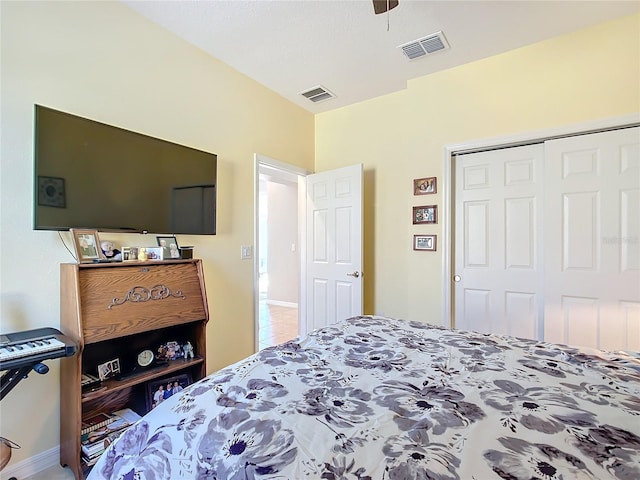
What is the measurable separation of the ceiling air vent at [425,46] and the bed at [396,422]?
2.29 metres

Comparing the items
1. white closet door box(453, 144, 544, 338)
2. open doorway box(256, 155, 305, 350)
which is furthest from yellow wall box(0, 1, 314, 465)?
open doorway box(256, 155, 305, 350)

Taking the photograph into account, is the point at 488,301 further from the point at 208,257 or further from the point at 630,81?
the point at 208,257

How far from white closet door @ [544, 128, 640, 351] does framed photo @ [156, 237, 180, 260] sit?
110 inches

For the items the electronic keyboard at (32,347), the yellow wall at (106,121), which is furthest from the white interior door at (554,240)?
the electronic keyboard at (32,347)

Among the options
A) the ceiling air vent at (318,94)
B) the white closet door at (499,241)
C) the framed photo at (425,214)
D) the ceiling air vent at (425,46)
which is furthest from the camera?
the ceiling air vent at (318,94)

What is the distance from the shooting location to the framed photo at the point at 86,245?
5.35 feet

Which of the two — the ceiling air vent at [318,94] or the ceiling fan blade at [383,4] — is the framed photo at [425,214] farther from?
the ceiling fan blade at [383,4]

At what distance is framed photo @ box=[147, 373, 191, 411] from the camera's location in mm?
1896

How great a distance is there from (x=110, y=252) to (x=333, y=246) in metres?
2.04

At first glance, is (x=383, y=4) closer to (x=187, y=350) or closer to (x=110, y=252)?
(x=110, y=252)

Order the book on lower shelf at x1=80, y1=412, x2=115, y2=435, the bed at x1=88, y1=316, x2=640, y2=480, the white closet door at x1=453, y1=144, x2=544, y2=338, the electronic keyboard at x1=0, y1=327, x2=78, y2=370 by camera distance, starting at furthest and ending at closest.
Answer: the white closet door at x1=453, y1=144, x2=544, y2=338, the book on lower shelf at x1=80, y1=412, x2=115, y2=435, the electronic keyboard at x1=0, y1=327, x2=78, y2=370, the bed at x1=88, y1=316, x2=640, y2=480

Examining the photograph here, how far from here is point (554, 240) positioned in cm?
238

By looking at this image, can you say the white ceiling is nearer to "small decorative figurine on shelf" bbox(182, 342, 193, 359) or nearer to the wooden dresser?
the wooden dresser

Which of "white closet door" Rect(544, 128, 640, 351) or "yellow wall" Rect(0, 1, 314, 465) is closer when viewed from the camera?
"yellow wall" Rect(0, 1, 314, 465)
